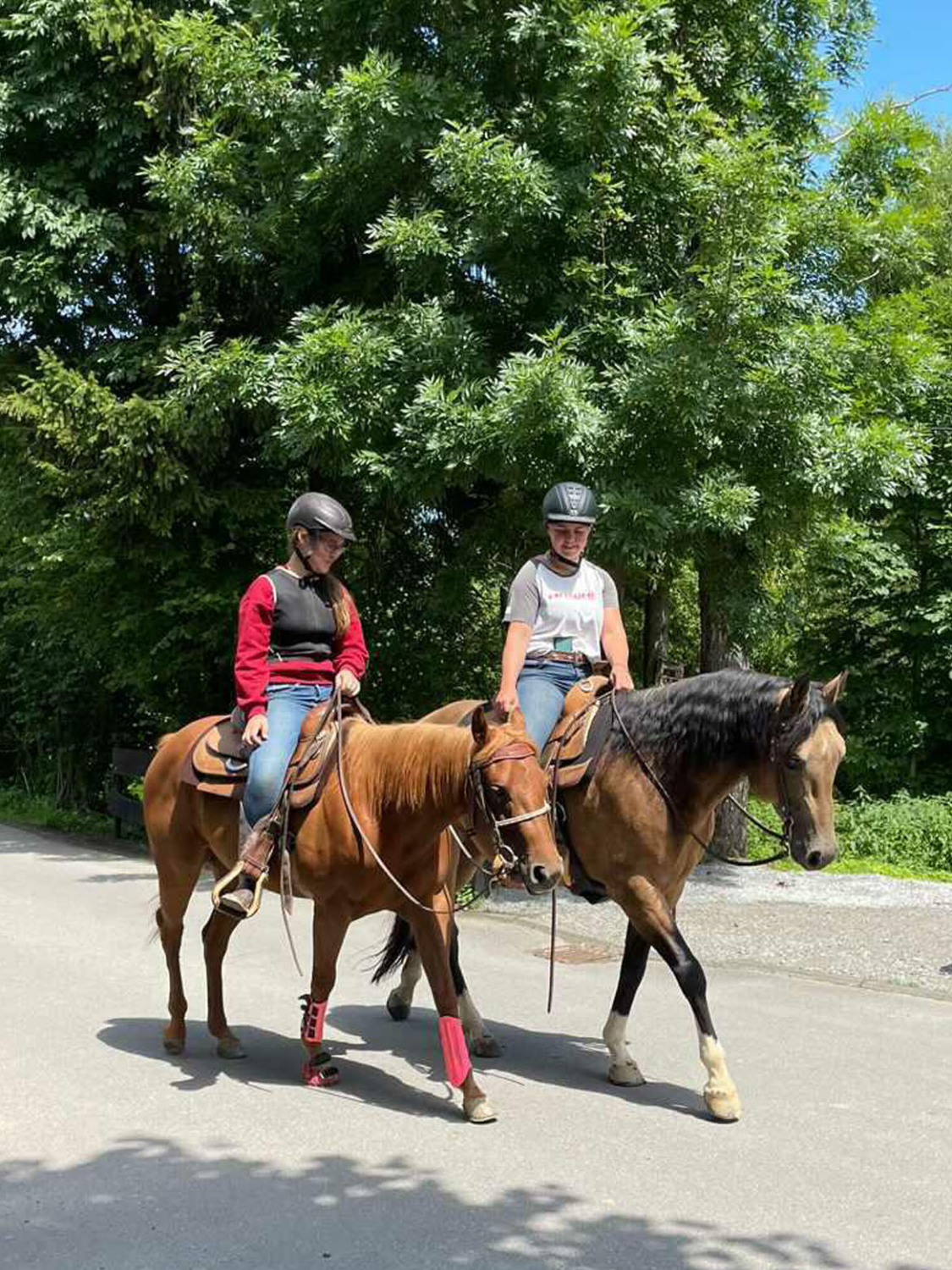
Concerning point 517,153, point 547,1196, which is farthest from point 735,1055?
point 517,153

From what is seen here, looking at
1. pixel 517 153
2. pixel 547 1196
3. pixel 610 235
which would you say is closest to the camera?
pixel 547 1196

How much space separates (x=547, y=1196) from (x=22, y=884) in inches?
343

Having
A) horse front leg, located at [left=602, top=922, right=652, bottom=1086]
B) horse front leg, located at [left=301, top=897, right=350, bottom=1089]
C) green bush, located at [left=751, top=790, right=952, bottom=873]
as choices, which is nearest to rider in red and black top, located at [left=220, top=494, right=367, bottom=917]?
horse front leg, located at [left=301, top=897, right=350, bottom=1089]

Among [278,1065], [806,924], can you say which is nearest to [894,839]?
[806,924]

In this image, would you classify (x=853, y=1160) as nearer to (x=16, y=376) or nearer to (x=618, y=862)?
(x=618, y=862)

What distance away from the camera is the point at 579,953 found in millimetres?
9023

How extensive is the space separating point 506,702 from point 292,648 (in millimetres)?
1264

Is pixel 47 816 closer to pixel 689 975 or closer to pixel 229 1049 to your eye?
pixel 229 1049

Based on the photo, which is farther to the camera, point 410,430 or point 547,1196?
point 410,430

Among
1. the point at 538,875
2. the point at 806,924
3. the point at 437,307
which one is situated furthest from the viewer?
the point at 437,307

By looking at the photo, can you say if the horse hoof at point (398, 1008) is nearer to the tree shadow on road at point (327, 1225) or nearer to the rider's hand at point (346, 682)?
the rider's hand at point (346, 682)

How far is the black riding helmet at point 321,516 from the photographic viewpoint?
589cm

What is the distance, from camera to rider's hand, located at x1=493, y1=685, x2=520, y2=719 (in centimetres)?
510

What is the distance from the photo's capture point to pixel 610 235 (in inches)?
452
